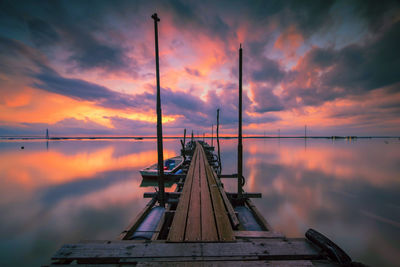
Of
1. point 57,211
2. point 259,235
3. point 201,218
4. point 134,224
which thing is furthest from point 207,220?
point 57,211

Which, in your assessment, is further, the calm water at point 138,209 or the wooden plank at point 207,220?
the calm water at point 138,209

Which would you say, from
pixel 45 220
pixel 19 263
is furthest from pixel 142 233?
pixel 45 220

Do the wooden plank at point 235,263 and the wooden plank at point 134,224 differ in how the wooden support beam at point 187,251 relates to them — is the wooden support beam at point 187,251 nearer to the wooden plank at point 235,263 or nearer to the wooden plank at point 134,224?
the wooden plank at point 235,263

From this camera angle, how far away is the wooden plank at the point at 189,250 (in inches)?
115

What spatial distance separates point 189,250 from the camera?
10.1 feet

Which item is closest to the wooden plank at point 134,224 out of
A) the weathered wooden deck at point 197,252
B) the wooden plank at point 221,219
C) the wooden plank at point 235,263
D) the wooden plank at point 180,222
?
the weathered wooden deck at point 197,252

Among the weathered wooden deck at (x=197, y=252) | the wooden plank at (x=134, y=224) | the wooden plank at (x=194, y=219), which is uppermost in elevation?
the weathered wooden deck at (x=197, y=252)

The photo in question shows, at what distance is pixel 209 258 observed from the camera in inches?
113

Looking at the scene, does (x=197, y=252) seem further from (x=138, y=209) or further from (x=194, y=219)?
(x=138, y=209)

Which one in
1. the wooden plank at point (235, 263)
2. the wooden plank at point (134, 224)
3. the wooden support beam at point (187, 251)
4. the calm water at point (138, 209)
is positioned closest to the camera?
the wooden plank at point (235, 263)

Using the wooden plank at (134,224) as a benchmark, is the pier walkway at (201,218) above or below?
above

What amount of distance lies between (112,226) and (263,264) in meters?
11.1

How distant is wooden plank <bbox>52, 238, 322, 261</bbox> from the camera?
2.91 meters

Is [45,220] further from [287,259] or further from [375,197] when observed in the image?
[375,197]
